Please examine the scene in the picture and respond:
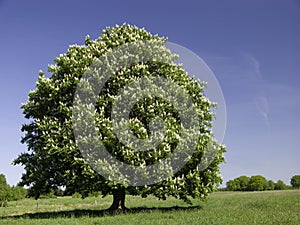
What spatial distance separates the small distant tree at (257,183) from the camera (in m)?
119

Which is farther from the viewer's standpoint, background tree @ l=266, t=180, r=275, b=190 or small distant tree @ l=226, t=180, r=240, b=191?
background tree @ l=266, t=180, r=275, b=190

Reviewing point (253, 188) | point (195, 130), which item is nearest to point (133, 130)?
point (195, 130)

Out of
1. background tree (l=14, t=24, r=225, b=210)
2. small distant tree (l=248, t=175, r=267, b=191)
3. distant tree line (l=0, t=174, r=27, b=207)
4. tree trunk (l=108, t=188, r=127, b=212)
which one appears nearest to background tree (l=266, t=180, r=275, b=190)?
small distant tree (l=248, t=175, r=267, b=191)

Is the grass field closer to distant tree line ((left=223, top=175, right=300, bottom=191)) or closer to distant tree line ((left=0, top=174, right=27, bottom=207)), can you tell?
distant tree line ((left=0, top=174, right=27, bottom=207))

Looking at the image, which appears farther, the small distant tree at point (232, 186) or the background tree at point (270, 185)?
the background tree at point (270, 185)

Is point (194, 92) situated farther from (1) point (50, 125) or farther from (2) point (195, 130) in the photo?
(1) point (50, 125)

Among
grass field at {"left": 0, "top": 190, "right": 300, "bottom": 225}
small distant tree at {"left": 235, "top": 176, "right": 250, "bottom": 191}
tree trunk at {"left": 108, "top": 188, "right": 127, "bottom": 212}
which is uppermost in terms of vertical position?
small distant tree at {"left": 235, "top": 176, "right": 250, "bottom": 191}

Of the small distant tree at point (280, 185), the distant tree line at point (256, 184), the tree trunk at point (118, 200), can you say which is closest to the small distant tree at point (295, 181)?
the distant tree line at point (256, 184)

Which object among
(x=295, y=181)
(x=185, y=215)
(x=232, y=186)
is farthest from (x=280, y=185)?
(x=185, y=215)

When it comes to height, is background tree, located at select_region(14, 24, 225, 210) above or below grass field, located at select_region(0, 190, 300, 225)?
above

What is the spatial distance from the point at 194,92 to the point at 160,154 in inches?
313

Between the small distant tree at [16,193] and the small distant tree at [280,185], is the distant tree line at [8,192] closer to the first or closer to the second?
the small distant tree at [16,193]

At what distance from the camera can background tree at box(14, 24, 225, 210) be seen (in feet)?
79.8

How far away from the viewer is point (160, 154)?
2386 cm
